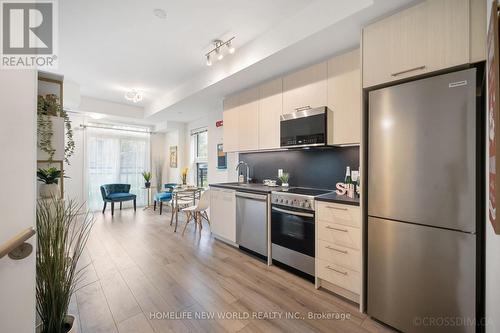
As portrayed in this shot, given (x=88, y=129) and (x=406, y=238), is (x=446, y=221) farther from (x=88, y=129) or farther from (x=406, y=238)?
(x=88, y=129)

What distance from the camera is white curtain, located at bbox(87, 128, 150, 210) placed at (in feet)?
18.6

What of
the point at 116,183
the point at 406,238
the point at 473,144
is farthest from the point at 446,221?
the point at 116,183

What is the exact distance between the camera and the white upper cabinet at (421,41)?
1.37 meters

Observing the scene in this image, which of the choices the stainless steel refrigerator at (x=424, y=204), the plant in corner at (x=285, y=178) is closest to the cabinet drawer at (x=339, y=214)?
the stainless steel refrigerator at (x=424, y=204)

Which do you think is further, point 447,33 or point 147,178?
point 147,178

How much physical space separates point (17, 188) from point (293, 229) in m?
2.25

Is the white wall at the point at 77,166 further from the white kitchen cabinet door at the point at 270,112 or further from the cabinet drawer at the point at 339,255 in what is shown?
the cabinet drawer at the point at 339,255

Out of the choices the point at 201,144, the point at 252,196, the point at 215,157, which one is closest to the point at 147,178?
Answer: the point at 201,144

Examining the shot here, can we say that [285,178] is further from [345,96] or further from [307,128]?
[345,96]

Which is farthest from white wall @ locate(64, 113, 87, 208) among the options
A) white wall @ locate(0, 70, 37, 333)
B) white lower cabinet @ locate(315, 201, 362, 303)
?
white lower cabinet @ locate(315, 201, 362, 303)

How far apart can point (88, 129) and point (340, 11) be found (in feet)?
20.9

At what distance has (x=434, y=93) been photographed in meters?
1.48

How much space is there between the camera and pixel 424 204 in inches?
59.1

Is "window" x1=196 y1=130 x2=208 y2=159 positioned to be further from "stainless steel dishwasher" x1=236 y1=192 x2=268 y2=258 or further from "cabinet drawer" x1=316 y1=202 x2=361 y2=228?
"cabinet drawer" x1=316 y1=202 x2=361 y2=228
